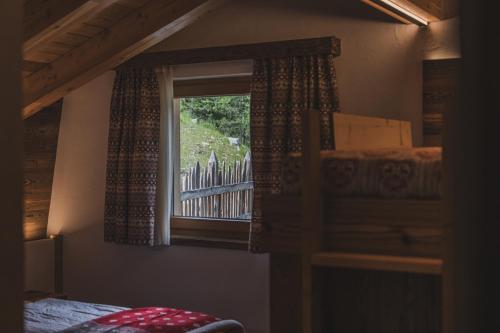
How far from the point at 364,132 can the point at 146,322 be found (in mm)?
1920

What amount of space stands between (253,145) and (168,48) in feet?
3.81

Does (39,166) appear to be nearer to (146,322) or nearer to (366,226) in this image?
(146,322)

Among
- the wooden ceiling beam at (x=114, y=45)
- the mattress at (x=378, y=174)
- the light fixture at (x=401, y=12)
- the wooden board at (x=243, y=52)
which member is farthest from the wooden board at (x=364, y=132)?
the wooden ceiling beam at (x=114, y=45)

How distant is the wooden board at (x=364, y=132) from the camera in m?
1.96

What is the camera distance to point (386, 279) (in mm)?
1787

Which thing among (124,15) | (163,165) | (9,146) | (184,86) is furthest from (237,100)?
(9,146)

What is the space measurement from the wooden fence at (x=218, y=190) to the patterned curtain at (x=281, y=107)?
360 mm

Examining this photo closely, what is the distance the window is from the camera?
489cm

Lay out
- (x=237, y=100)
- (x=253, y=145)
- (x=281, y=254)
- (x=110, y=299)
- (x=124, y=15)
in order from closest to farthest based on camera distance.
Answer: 1. (x=281, y=254)
2. (x=124, y=15)
3. (x=253, y=145)
4. (x=237, y=100)
5. (x=110, y=299)

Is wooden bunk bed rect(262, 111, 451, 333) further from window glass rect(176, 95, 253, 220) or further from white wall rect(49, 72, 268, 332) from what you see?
window glass rect(176, 95, 253, 220)

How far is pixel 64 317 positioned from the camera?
380 centimetres

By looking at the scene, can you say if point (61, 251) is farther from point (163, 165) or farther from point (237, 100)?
point (237, 100)

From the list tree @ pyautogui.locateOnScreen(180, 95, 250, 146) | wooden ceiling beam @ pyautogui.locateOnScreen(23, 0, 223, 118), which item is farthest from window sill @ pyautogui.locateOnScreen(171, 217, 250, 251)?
wooden ceiling beam @ pyautogui.locateOnScreen(23, 0, 223, 118)

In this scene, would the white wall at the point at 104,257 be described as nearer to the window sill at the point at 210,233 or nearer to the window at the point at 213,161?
the window sill at the point at 210,233
